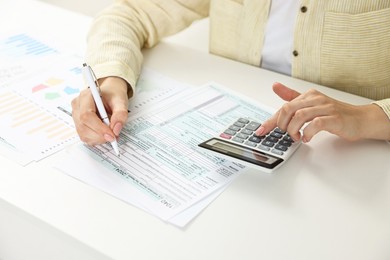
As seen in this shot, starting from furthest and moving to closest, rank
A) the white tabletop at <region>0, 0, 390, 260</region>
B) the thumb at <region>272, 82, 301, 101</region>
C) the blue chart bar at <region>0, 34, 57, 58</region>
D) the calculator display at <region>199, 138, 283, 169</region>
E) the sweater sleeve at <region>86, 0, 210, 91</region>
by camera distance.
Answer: the blue chart bar at <region>0, 34, 57, 58</region> < the sweater sleeve at <region>86, 0, 210, 91</region> < the thumb at <region>272, 82, 301, 101</region> < the calculator display at <region>199, 138, 283, 169</region> < the white tabletop at <region>0, 0, 390, 260</region>

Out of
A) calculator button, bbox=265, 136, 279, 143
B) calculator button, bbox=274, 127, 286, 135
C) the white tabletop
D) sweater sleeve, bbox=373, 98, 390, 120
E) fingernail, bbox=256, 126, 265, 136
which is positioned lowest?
the white tabletop

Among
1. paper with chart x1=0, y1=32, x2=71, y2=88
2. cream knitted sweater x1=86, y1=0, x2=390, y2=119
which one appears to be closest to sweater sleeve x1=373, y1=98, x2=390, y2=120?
cream knitted sweater x1=86, y1=0, x2=390, y2=119

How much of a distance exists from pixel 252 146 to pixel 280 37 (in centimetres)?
36

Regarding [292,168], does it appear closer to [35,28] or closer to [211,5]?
[211,5]

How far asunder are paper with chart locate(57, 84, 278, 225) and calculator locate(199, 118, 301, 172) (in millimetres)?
21

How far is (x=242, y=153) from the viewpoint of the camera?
77cm

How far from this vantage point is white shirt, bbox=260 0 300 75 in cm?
103

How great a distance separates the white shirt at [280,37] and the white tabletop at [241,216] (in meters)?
0.27

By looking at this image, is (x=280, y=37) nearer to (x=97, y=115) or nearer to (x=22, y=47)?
(x=97, y=115)

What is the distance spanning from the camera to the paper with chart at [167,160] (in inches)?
27.9

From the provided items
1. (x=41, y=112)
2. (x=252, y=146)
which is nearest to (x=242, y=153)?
(x=252, y=146)

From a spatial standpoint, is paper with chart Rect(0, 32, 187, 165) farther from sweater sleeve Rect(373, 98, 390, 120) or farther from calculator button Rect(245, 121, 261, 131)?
sweater sleeve Rect(373, 98, 390, 120)

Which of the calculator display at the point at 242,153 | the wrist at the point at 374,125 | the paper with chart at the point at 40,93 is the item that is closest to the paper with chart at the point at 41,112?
the paper with chart at the point at 40,93

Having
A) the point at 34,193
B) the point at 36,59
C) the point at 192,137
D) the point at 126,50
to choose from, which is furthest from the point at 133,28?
the point at 34,193
